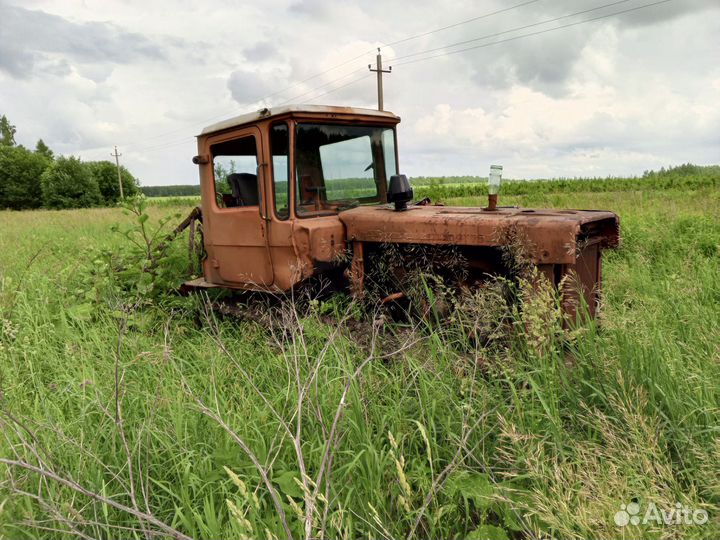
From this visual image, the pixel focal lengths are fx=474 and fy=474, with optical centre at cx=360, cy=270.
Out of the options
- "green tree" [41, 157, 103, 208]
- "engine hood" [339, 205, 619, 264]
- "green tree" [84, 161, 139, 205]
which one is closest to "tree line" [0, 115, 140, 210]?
"green tree" [41, 157, 103, 208]

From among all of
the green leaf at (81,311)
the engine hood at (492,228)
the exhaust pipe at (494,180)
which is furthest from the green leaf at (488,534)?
the green leaf at (81,311)

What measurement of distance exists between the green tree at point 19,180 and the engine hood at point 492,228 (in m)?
63.1

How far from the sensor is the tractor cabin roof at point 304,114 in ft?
12.1

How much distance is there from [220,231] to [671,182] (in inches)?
1259

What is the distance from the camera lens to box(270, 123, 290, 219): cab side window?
377cm

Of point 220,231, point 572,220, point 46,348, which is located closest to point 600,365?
point 572,220

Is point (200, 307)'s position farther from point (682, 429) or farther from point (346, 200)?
point (682, 429)

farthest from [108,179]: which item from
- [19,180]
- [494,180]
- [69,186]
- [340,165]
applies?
[494,180]

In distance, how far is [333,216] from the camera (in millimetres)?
3957

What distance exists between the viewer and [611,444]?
5.97 ft

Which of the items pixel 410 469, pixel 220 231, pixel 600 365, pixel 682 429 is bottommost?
pixel 410 469

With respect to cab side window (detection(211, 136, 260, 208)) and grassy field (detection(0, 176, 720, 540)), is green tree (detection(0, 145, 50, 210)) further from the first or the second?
grassy field (detection(0, 176, 720, 540))

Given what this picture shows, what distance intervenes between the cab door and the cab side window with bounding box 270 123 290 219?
116mm

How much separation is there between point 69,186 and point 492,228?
60.5 metres
